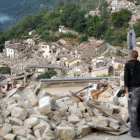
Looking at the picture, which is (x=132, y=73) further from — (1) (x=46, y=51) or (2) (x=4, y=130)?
(1) (x=46, y=51)

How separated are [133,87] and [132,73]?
0.54 feet

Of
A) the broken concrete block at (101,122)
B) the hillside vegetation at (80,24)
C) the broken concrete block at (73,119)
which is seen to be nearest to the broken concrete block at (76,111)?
the broken concrete block at (73,119)

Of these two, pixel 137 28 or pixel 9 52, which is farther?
pixel 9 52

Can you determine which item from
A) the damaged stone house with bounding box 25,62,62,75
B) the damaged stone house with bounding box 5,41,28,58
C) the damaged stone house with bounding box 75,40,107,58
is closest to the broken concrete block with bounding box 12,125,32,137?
the damaged stone house with bounding box 25,62,62,75

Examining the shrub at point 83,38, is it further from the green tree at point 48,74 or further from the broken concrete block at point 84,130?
the broken concrete block at point 84,130

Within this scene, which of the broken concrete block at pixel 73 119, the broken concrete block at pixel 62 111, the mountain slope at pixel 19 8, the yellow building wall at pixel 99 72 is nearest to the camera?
the broken concrete block at pixel 73 119

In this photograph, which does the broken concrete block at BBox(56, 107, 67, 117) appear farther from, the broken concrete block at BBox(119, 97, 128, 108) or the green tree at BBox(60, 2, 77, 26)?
the green tree at BBox(60, 2, 77, 26)

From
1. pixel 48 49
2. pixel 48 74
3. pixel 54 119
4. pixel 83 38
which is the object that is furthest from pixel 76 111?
pixel 83 38

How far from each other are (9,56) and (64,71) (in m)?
15.0

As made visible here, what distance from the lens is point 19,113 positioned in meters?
4.09

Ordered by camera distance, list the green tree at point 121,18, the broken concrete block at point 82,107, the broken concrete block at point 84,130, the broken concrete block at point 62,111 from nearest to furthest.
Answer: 1. the broken concrete block at point 84,130
2. the broken concrete block at point 62,111
3. the broken concrete block at point 82,107
4. the green tree at point 121,18

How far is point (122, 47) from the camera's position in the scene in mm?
37438

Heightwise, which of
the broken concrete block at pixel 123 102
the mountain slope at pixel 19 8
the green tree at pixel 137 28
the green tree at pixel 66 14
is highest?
the mountain slope at pixel 19 8

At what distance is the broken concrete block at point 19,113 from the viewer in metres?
4.08
